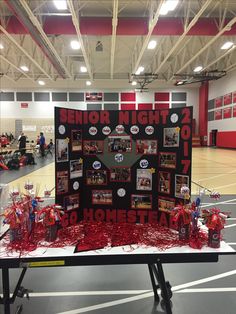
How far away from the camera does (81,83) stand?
22984 mm

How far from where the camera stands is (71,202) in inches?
85.6

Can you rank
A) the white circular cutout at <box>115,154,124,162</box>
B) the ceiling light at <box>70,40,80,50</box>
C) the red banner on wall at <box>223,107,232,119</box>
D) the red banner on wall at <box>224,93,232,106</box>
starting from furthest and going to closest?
the red banner on wall at <box>223,107,232,119</box>, the red banner on wall at <box>224,93,232,106</box>, the ceiling light at <box>70,40,80,50</box>, the white circular cutout at <box>115,154,124,162</box>

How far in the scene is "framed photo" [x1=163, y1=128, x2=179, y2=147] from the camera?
2.04m

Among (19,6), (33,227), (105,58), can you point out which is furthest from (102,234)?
(105,58)

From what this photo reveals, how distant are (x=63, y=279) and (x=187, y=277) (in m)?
1.25

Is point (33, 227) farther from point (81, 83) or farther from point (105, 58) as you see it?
point (81, 83)

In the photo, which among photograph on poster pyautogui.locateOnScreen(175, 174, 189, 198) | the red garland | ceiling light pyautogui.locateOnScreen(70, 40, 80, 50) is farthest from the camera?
ceiling light pyautogui.locateOnScreen(70, 40, 80, 50)

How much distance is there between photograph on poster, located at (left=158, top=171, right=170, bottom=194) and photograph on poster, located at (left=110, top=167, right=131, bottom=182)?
0.86 ft

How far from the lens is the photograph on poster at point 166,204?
2.06 m

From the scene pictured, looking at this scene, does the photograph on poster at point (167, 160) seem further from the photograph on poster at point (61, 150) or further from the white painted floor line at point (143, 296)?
the white painted floor line at point (143, 296)

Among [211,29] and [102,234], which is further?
[211,29]

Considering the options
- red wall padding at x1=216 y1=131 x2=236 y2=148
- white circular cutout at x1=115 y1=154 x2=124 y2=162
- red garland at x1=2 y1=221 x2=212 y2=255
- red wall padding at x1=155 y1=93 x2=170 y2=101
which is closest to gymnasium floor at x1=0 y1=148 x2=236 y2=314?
red garland at x1=2 y1=221 x2=212 y2=255

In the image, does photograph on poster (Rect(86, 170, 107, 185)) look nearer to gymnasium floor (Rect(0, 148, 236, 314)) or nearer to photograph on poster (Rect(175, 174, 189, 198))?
photograph on poster (Rect(175, 174, 189, 198))

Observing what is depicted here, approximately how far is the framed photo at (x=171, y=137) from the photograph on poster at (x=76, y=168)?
72cm
